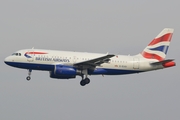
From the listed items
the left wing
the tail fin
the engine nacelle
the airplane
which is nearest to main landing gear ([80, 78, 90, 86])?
the airplane

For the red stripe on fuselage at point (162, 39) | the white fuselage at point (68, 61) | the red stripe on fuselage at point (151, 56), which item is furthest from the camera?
the red stripe on fuselage at point (162, 39)

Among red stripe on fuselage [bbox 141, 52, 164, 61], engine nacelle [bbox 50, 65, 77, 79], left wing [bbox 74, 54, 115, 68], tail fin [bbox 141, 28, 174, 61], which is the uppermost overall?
tail fin [bbox 141, 28, 174, 61]

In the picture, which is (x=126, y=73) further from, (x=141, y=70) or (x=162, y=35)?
(x=162, y=35)

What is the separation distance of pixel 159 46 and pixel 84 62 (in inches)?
560

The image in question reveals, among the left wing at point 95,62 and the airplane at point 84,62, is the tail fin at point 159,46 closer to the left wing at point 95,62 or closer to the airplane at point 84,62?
the airplane at point 84,62

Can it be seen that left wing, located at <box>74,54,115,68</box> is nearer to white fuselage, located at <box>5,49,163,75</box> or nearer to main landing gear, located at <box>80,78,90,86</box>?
white fuselage, located at <box>5,49,163,75</box>

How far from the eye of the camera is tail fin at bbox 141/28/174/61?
94188mm

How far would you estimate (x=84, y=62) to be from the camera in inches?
3423

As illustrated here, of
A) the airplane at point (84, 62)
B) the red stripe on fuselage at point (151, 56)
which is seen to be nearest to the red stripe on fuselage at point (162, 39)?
the airplane at point (84, 62)

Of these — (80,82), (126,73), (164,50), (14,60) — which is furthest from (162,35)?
(14,60)

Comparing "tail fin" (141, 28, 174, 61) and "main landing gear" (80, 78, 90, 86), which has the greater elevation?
"tail fin" (141, 28, 174, 61)

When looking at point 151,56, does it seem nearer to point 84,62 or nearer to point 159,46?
point 159,46

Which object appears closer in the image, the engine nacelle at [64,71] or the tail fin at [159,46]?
the engine nacelle at [64,71]

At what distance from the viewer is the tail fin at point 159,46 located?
9419cm
